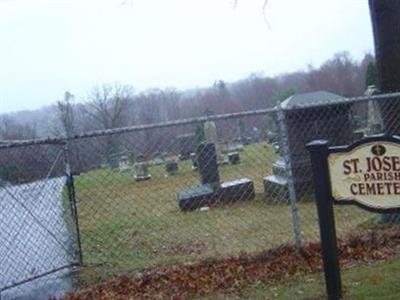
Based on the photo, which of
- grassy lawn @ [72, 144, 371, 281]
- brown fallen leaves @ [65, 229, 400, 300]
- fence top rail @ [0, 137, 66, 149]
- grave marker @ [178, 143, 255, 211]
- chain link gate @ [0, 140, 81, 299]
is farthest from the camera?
grave marker @ [178, 143, 255, 211]

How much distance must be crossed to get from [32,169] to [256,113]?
246 inches

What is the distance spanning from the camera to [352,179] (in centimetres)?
457

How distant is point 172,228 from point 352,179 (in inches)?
225

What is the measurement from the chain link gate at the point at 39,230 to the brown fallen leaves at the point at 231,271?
2.54 ft

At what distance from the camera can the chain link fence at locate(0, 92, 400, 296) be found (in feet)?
23.1

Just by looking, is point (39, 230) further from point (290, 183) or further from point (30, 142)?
point (290, 183)

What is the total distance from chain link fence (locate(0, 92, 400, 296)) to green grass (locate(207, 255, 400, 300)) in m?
1.23

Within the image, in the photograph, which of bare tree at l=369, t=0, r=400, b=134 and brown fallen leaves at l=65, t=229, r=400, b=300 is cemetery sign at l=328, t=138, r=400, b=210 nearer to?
brown fallen leaves at l=65, t=229, r=400, b=300

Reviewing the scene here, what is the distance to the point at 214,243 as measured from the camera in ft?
26.7

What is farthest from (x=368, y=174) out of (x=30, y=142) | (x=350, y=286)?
(x=30, y=142)

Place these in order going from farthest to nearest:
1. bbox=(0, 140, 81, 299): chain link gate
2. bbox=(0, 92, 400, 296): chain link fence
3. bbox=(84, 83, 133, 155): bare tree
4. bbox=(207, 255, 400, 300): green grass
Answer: bbox=(84, 83, 133, 155): bare tree < bbox=(0, 92, 400, 296): chain link fence < bbox=(0, 140, 81, 299): chain link gate < bbox=(207, 255, 400, 300): green grass

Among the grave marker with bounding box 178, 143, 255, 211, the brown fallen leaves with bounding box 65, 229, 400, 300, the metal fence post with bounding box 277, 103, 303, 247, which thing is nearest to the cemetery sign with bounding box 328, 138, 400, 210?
the brown fallen leaves with bounding box 65, 229, 400, 300

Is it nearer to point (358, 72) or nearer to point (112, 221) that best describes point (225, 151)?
point (112, 221)

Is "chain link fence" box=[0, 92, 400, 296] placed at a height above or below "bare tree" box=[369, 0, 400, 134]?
below
